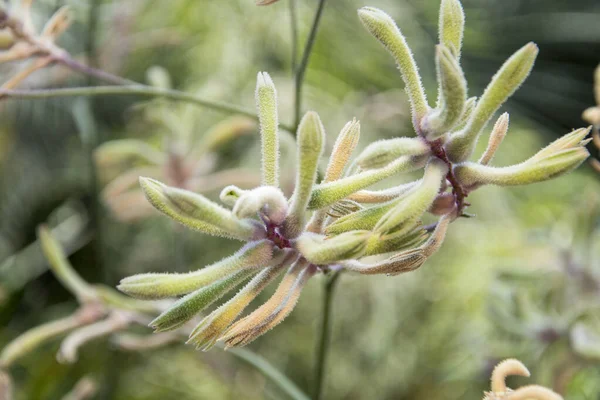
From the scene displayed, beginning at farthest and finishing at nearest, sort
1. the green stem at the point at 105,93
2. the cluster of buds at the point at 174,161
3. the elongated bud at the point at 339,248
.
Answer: the cluster of buds at the point at 174,161, the green stem at the point at 105,93, the elongated bud at the point at 339,248

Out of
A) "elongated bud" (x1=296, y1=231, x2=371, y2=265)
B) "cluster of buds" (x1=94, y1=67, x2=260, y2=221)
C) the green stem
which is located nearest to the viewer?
"elongated bud" (x1=296, y1=231, x2=371, y2=265)

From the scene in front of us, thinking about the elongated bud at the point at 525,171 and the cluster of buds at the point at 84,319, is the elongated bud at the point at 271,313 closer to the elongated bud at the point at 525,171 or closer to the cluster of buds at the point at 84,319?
the elongated bud at the point at 525,171

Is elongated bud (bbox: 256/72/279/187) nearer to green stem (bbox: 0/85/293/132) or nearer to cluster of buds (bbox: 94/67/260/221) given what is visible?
green stem (bbox: 0/85/293/132)

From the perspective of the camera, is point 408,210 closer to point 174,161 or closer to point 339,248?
point 339,248

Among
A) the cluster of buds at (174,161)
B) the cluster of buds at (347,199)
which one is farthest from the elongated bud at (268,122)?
the cluster of buds at (174,161)

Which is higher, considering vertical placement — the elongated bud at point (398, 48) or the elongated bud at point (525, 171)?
the elongated bud at point (398, 48)

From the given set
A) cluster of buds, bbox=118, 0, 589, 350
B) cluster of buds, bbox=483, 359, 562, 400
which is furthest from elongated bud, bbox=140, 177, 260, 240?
cluster of buds, bbox=483, 359, 562, 400

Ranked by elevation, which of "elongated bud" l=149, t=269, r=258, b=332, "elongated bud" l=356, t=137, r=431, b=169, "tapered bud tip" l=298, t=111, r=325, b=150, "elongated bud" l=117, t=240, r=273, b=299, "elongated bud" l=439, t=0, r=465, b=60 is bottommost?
"elongated bud" l=149, t=269, r=258, b=332
